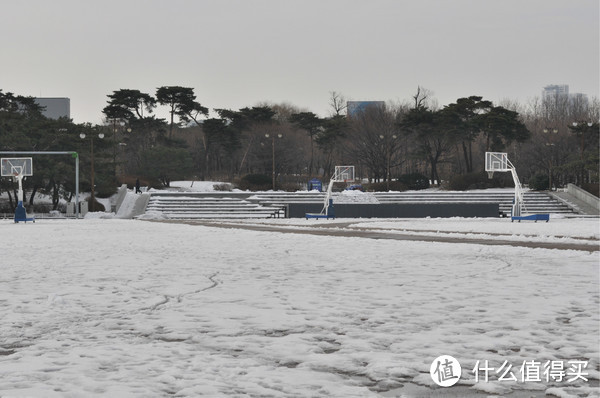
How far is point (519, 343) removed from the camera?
526 centimetres

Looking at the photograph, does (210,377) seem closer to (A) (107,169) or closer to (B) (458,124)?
(A) (107,169)

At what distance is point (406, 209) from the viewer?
151 ft

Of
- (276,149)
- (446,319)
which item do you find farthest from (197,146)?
(446,319)

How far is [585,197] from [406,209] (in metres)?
13.3

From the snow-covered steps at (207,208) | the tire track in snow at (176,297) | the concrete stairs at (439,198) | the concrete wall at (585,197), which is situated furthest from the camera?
the concrete stairs at (439,198)

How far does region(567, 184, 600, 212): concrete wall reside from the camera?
1722 inches

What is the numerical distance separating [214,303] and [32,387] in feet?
11.1

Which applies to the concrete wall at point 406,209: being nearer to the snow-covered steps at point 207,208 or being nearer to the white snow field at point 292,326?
the snow-covered steps at point 207,208

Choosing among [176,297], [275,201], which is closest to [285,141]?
[275,201]

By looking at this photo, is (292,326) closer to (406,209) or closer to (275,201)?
(406,209)

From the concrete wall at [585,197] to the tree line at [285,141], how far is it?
367 cm

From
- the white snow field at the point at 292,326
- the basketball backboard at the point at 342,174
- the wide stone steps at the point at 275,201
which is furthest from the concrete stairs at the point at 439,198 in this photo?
the white snow field at the point at 292,326

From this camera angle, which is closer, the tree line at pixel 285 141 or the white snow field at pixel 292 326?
the white snow field at pixel 292 326

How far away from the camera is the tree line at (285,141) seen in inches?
2068
